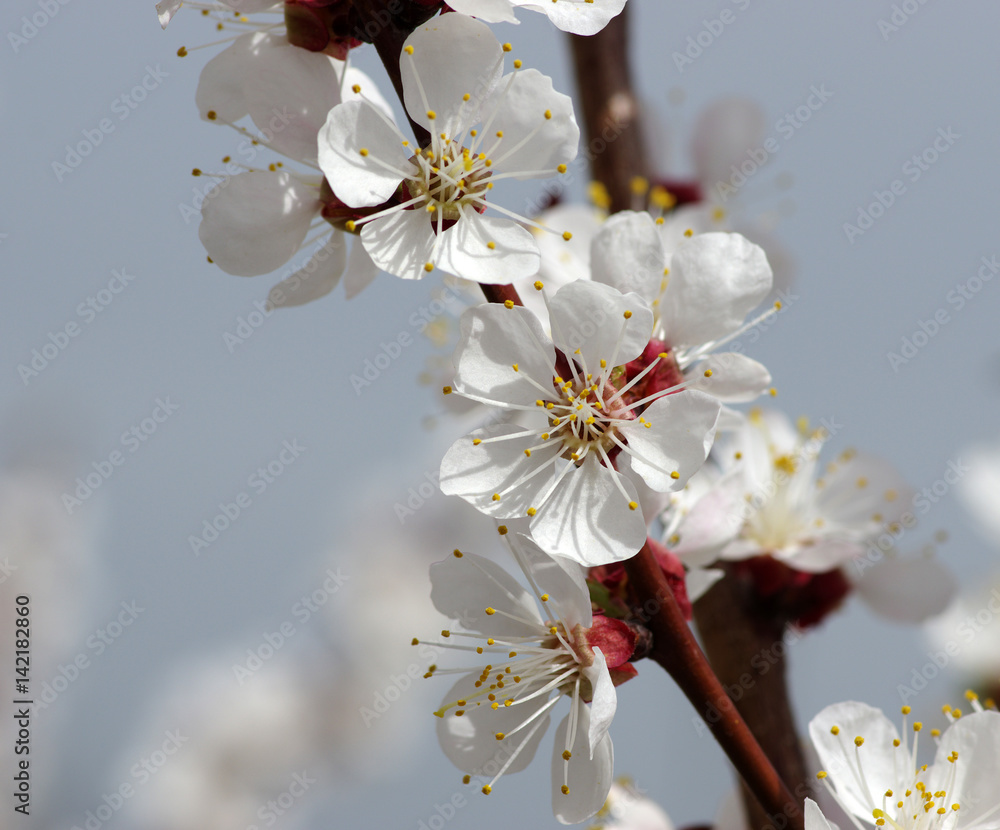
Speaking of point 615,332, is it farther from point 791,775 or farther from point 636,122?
point 636,122

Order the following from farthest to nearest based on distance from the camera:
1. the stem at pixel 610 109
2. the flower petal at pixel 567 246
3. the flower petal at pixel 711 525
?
the stem at pixel 610 109 < the flower petal at pixel 567 246 < the flower petal at pixel 711 525

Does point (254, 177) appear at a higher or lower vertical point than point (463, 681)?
higher

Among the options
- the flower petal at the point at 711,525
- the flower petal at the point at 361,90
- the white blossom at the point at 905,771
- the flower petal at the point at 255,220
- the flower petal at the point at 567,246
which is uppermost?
the flower petal at the point at 361,90

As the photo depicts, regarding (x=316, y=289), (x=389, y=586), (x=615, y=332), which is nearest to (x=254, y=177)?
(x=316, y=289)

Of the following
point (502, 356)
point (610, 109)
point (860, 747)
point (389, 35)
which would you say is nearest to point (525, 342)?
point (502, 356)

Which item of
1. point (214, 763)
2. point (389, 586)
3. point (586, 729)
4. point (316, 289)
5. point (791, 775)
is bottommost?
point (214, 763)

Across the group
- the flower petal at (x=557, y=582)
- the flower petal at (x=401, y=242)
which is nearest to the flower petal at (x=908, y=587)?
the flower petal at (x=557, y=582)

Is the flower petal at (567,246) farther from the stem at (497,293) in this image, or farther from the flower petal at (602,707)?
the flower petal at (602,707)

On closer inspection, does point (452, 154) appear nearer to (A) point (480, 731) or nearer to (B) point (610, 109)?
(A) point (480, 731)
